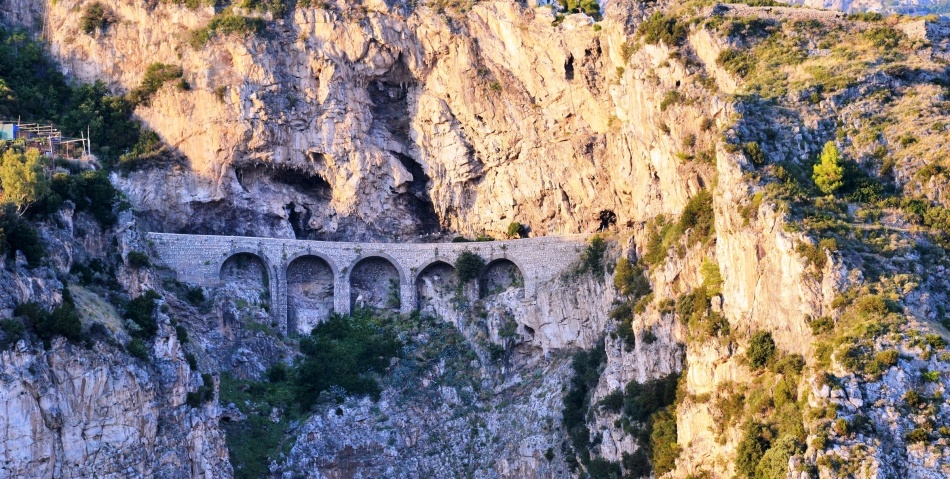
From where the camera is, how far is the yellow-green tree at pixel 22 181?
5972 cm

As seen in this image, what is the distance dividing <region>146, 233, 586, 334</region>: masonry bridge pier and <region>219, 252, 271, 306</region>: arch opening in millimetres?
43

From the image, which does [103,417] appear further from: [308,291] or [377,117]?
[377,117]

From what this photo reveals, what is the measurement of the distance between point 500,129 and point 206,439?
2193 cm

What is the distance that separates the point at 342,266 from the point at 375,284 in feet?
6.14

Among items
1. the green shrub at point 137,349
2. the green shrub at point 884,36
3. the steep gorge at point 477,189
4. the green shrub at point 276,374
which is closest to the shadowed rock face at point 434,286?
the steep gorge at point 477,189

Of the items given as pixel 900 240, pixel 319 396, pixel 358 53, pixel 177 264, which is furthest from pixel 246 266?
pixel 900 240

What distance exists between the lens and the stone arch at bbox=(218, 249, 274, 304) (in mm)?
68062

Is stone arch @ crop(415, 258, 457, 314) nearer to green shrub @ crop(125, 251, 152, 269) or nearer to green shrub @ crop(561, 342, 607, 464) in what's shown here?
green shrub @ crop(561, 342, 607, 464)

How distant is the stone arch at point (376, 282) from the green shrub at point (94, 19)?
17.6 m

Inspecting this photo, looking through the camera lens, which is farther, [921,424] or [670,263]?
[670,263]

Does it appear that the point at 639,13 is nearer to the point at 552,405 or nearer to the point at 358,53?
the point at 358,53

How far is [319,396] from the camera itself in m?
65.5

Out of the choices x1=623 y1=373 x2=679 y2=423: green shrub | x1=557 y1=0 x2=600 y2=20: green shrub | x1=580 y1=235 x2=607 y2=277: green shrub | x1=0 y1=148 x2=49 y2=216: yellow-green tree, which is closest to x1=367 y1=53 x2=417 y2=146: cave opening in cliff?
x1=557 y1=0 x2=600 y2=20: green shrub

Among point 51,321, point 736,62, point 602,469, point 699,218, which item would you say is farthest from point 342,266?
point 736,62
